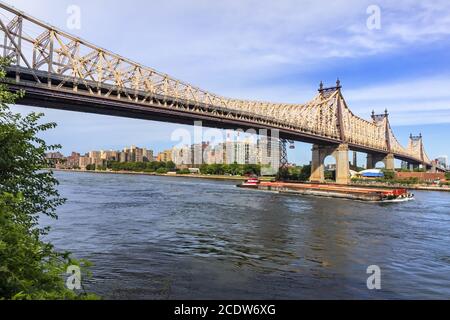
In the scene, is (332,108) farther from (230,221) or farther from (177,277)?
(177,277)

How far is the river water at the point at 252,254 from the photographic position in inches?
536

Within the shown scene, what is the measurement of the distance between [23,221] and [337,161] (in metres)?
92.5

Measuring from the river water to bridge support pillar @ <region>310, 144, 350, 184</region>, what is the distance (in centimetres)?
6241

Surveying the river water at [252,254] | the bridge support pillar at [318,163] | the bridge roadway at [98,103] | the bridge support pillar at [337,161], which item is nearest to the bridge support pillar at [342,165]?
the bridge support pillar at [337,161]

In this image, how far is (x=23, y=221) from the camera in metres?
9.54

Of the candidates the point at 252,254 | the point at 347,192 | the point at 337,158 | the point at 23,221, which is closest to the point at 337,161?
the point at 337,158

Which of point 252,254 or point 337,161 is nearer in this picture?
point 252,254

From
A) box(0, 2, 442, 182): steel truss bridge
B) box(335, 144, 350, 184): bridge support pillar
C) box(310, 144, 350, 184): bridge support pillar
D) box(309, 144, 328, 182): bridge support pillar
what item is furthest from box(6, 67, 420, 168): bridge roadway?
box(335, 144, 350, 184): bridge support pillar

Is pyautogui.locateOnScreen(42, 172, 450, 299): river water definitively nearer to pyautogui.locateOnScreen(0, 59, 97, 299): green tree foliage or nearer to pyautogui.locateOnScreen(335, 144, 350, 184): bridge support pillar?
pyautogui.locateOnScreen(0, 59, 97, 299): green tree foliage

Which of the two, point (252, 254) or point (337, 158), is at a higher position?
point (337, 158)

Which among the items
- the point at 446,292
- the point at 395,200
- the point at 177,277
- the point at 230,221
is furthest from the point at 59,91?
the point at 395,200

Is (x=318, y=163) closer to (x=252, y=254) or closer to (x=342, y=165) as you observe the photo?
(x=342, y=165)

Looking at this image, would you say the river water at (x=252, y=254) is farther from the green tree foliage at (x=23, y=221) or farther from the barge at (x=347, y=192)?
the barge at (x=347, y=192)

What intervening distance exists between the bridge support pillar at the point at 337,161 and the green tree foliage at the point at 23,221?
8923 cm
